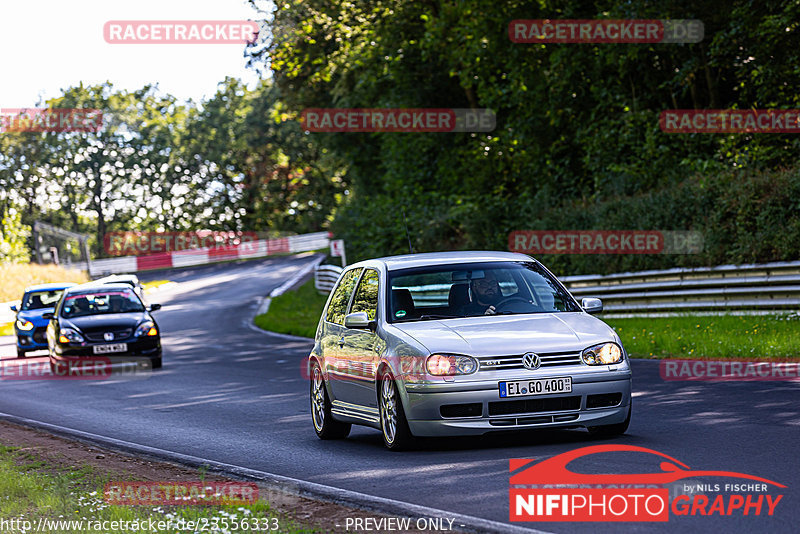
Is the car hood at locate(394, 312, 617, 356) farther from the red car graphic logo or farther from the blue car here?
the blue car

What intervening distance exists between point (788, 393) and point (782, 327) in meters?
5.92

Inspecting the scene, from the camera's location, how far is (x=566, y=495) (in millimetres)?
6852

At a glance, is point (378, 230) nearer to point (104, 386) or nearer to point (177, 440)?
point (104, 386)

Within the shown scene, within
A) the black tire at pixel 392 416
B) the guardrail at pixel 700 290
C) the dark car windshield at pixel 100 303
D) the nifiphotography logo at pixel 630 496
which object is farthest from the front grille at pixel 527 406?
the dark car windshield at pixel 100 303

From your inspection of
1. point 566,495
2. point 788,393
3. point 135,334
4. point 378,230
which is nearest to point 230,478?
point 566,495

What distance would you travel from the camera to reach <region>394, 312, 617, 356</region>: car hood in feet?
29.0

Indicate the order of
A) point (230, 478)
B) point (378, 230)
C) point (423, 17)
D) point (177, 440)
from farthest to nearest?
point (378, 230) → point (423, 17) → point (177, 440) → point (230, 478)

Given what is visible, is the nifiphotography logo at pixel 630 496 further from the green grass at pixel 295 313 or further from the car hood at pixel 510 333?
the green grass at pixel 295 313

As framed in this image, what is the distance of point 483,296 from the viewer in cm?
991

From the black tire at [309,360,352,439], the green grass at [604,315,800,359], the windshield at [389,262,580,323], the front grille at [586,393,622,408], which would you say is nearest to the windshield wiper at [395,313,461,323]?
the windshield at [389,262,580,323]

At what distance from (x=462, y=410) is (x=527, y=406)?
0.49 meters

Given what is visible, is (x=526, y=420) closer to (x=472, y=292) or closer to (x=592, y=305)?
(x=472, y=292)

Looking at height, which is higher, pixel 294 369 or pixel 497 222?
pixel 497 222

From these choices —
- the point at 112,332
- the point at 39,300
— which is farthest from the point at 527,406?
the point at 39,300
